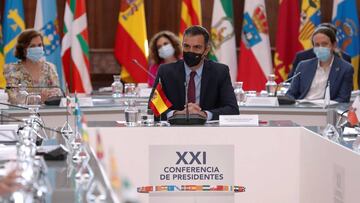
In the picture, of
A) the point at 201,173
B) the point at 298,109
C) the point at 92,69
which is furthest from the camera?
the point at 92,69

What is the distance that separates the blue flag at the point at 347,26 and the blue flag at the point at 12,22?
3647 millimetres

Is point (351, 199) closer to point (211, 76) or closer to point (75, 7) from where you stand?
point (211, 76)

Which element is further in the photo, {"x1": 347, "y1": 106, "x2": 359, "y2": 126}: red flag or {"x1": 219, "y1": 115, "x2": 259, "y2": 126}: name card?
{"x1": 219, "y1": 115, "x2": 259, "y2": 126}: name card

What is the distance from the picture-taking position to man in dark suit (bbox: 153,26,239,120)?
5.16 meters

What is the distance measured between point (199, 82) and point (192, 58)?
20 centimetres

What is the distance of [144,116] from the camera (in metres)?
4.74

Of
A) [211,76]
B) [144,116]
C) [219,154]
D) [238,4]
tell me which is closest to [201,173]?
[219,154]

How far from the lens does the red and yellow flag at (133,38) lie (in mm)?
9508

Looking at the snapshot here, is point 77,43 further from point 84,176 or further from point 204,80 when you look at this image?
point 84,176

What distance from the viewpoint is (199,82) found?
5266 mm

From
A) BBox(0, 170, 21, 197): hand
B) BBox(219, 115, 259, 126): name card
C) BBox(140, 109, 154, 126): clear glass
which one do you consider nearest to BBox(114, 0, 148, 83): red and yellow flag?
BBox(140, 109, 154, 126): clear glass

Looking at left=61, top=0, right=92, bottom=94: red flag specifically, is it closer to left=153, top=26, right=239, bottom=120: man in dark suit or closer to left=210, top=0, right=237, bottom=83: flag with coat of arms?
left=210, top=0, right=237, bottom=83: flag with coat of arms

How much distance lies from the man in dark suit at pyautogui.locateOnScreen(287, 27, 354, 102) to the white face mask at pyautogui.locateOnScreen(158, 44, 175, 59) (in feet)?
3.76

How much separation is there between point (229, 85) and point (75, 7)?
4.47m
